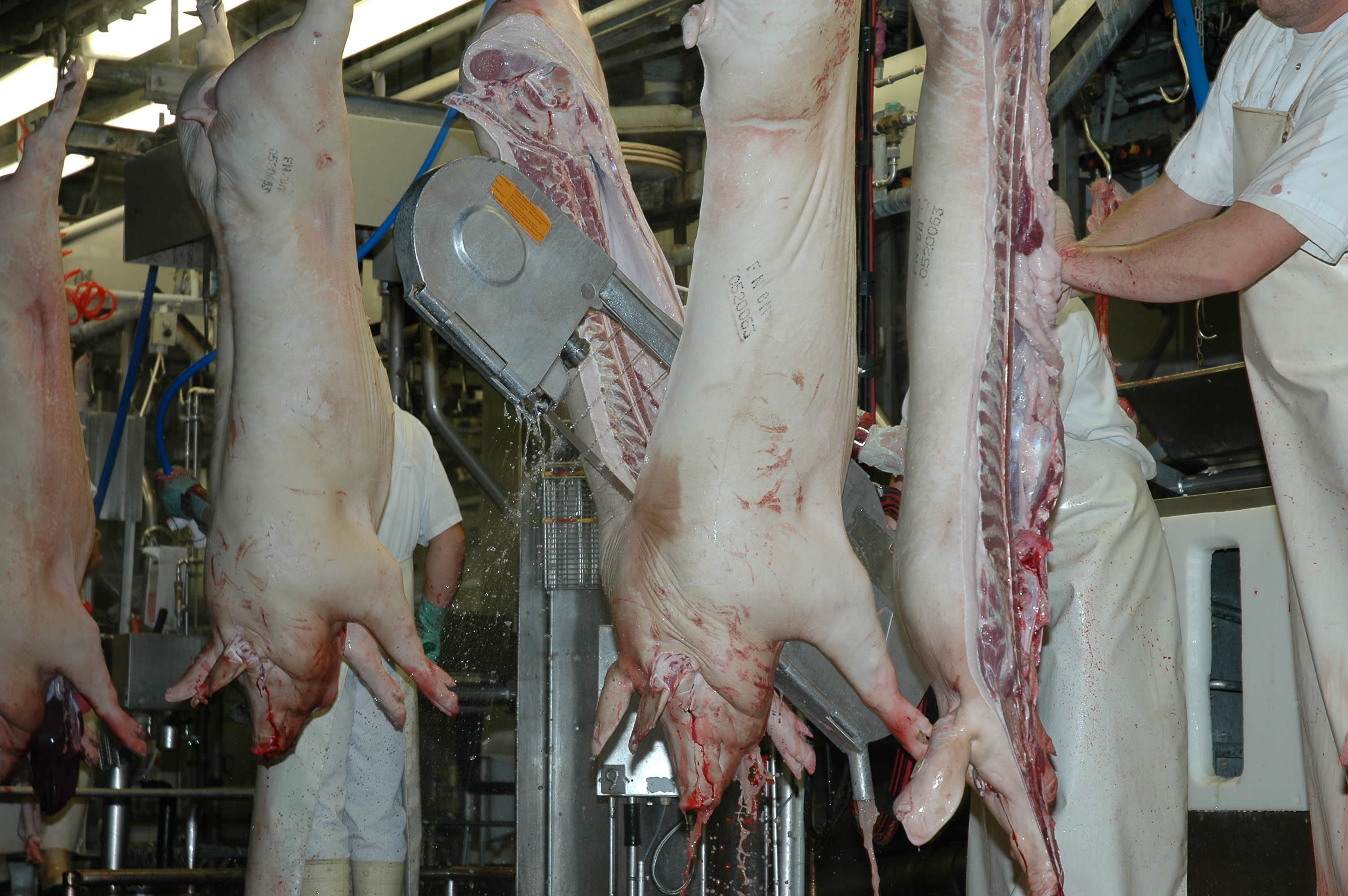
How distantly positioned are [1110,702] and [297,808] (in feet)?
6.91

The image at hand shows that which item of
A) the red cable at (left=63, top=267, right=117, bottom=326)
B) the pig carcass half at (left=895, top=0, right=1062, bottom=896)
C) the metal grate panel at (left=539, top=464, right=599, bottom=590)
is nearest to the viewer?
the pig carcass half at (left=895, top=0, right=1062, bottom=896)

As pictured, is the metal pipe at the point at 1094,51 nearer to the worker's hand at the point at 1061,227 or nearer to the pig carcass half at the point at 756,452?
the worker's hand at the point at 1061,227

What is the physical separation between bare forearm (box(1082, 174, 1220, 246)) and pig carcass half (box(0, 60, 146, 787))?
2599 mm

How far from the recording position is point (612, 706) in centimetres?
232

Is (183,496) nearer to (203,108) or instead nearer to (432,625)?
(432,625)

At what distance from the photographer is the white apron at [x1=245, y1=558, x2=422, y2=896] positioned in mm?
3629

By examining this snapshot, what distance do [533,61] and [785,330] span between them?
86 cm

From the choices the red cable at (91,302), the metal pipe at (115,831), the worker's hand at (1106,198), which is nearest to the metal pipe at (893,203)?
the worker's hand at (1106,198)

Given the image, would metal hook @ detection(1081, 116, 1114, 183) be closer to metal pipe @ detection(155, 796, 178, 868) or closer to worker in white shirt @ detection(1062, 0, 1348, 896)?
worker in white shirt @ detection(1062, 0, 1348, 896)

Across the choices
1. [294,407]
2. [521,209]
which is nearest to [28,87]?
[294,407]

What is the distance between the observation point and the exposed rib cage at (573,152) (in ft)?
8.62

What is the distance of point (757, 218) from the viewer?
2.15 meters

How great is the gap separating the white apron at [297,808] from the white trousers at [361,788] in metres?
0.03

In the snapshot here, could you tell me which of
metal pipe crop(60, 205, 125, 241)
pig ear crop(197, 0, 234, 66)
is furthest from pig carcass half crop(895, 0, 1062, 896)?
metal pipe crop(60, 205, 125, 241)
